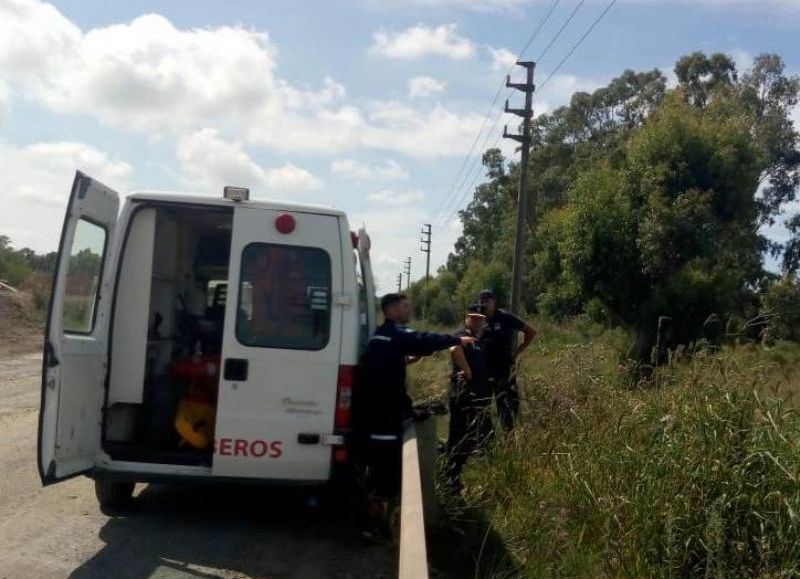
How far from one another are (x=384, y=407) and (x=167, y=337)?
7.44 feet

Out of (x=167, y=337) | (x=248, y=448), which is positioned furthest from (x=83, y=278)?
(x=248, y=448)

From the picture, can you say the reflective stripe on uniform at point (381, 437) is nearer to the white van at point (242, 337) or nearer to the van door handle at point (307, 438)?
the white van at point (242, 337)

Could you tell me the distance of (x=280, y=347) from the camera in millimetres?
6598

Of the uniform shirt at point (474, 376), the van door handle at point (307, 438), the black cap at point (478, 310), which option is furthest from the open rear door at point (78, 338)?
the black cap at point (478, 310)

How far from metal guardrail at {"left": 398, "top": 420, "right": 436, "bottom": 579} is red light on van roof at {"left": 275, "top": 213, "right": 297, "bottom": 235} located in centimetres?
162

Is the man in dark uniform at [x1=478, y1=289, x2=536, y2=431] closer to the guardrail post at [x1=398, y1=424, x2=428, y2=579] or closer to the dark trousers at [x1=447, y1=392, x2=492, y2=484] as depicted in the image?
the dark trousers at [x1=447, y1=392, x2=492, y2=484]

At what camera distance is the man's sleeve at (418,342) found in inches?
265

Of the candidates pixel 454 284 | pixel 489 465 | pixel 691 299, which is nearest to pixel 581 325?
pixel 691 299

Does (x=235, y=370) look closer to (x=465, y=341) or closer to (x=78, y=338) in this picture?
(x=78, y=338)

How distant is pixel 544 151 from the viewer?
53281mm

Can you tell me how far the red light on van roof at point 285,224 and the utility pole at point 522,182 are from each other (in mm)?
16763

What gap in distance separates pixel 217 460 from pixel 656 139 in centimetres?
1738

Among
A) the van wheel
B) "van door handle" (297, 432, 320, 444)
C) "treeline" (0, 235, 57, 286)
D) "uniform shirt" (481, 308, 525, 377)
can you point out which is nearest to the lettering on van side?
"van door handle" (297, 432, 320, 444)

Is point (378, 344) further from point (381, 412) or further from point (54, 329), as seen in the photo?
point (54, 329)
